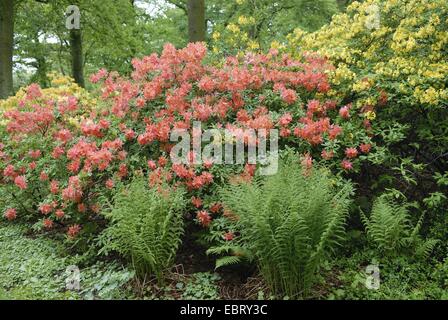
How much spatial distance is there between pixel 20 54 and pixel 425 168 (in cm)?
1819

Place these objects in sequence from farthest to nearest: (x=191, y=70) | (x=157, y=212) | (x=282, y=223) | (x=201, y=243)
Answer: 1. (x=191, y=70)
2. (x=201, y=243)
3. (x=157, y=212)
4. (x=282, y=223)

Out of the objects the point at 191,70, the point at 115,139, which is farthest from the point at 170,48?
the point at 115,139

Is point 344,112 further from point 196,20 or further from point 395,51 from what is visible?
point 196,20

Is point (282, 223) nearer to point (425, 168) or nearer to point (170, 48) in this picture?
point (425, 168)

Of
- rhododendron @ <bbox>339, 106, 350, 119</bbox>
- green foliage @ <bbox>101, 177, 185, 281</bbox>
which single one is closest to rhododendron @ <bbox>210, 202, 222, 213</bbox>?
green foliage @ <bbox>101, 177, 185, 281</bbox>

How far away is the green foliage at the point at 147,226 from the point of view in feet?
12.8

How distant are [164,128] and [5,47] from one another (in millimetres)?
8168

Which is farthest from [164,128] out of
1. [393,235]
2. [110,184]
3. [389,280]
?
[389,280]

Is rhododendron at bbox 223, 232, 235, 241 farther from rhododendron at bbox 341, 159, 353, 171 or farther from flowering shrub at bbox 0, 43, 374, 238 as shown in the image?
rhododendron at bbox 341, 159, 353, 171

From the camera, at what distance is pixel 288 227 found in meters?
3.55

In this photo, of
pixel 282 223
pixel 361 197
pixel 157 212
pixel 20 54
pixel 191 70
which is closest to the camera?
pixel 282 223

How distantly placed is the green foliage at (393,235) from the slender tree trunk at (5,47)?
9671 mm

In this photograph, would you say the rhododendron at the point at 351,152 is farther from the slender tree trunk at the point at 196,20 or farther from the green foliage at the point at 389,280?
the slender tree trunk at the point at 196,20

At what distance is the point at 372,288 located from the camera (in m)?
3.79
